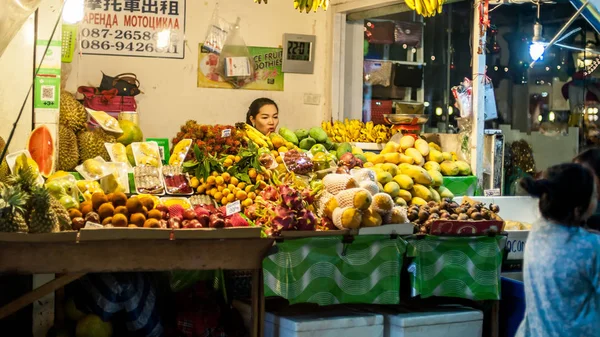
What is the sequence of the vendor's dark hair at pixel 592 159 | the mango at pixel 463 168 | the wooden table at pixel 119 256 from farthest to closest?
1. the mango at pixel 463 168
2. the wooden table at pixel 119 256
3. the vendor's dark hair at pixel 592 159

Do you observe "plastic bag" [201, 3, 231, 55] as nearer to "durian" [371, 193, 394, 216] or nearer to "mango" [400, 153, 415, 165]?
"mango" [400, 153, 415, 165]

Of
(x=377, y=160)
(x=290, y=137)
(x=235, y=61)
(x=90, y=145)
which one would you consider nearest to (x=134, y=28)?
(x=235, y=61)

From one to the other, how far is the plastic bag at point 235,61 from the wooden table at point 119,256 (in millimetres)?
3012

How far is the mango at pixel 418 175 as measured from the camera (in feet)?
20.1

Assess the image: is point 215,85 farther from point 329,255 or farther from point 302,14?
point 329,255

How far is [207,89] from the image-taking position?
7.47 m

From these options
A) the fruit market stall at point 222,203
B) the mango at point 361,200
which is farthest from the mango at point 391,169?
the mango at point 361,200

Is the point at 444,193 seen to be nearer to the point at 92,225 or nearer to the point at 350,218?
the point at 350,218

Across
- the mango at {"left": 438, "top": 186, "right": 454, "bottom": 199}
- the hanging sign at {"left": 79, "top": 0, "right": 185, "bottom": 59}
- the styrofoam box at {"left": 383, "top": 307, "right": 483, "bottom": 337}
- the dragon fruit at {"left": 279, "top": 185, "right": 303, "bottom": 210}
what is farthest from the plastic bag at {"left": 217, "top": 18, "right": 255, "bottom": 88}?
the styrofoam box at {"left": 383, "top": 307, "right": 483, "bottom": 337}

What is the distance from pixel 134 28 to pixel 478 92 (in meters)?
3.13

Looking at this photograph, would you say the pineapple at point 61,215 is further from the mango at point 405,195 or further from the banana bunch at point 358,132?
the banana bunch at point 358,132

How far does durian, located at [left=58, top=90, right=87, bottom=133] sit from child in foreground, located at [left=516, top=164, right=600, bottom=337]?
3980mm

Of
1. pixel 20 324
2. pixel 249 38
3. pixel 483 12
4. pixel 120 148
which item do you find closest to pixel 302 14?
pixel 249 38

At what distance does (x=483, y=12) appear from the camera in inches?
260
